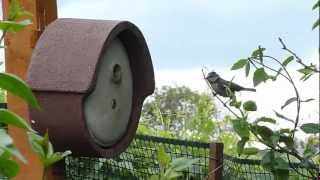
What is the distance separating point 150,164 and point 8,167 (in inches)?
57.6

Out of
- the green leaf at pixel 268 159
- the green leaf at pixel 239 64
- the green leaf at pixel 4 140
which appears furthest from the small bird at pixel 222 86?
the green leaf at pixel 4 140

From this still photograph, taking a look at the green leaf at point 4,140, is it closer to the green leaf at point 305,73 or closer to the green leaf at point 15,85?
the green leaf at point 15,85

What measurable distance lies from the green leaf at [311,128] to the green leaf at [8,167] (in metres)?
0.59

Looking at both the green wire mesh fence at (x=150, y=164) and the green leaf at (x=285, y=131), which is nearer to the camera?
the green leaf at (x=285, y=131)

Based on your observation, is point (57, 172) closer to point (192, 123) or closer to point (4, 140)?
point (4, 140)

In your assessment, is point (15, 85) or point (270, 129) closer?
point (15, 85)

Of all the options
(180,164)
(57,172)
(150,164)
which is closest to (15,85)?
(180,164)

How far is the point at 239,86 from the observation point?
1.38 metres

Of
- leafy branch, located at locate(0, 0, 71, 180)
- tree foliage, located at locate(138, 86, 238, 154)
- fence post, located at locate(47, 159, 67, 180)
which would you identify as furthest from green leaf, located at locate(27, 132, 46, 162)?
tree foliage, located at locate(138, 86, 238, 154)

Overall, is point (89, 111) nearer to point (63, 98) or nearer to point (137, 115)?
point (63, 98)

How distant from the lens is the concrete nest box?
1.48 metres

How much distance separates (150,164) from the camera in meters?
2.26

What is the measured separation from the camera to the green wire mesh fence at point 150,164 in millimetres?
2131

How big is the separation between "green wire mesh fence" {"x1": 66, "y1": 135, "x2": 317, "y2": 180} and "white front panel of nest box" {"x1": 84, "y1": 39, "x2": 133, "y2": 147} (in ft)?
1.33
